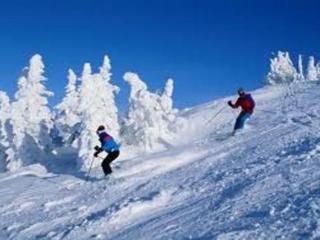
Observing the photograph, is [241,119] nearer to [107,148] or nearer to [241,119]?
[241,119]

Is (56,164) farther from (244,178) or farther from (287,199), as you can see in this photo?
(287,199)

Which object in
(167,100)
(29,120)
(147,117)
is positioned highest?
(29,120)

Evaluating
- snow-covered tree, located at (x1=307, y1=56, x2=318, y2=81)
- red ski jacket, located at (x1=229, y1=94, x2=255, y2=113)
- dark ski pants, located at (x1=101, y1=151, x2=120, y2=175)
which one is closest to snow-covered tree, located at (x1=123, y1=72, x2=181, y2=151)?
red ski jacket, located at (x1=229, y1=94, x2=255, y2=113)

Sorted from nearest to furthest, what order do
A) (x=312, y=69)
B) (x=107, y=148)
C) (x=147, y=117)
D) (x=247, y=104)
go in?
1. (x=107, y=148)
2. (x=247, y=104)
3. (x=147, y=117)
4. (x=312, y=69)

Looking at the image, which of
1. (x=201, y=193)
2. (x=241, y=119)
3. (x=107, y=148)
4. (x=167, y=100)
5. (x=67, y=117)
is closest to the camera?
(x=201, y=193)

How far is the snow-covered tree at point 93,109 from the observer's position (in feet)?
122

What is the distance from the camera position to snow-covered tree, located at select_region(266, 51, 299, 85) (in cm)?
7037

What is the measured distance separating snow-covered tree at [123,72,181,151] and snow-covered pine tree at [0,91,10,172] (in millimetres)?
13247

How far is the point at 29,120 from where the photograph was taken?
157ft

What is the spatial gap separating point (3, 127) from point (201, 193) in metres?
35.7

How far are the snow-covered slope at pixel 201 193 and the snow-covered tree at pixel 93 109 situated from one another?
292 inches

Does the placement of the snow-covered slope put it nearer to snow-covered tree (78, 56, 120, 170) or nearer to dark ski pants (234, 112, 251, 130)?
dark ski pants (234, 112, 251, 130)

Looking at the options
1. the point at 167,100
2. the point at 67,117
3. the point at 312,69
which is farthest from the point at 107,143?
the point at 312,69

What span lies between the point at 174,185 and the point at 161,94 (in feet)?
70.9
